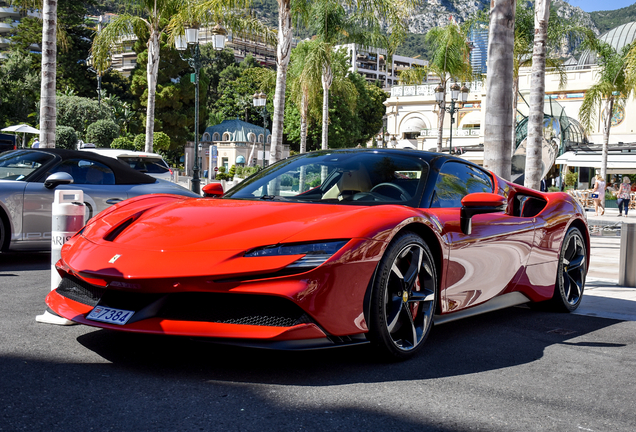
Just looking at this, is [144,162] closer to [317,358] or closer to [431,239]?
[431,239]

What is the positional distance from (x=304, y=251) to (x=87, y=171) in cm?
546

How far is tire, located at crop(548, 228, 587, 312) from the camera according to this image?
572 centimetres

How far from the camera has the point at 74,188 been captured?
771cm

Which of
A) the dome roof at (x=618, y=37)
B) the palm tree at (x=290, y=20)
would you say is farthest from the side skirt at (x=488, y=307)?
the dome roof at (x=618, y=37)

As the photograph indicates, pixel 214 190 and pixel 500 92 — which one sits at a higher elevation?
pixel 500 92

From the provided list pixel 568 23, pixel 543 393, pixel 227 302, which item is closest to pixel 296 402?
pixel 227 302

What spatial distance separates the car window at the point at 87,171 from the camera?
786cm

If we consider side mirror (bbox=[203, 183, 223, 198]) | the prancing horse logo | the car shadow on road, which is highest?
side mirror (bbox=[203, 183, 223, 198])

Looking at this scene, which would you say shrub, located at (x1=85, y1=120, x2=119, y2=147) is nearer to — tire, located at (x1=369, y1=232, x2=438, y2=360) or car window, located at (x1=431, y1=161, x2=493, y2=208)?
car window, located at (x1=431, y1=161, x2=493, y2=208)

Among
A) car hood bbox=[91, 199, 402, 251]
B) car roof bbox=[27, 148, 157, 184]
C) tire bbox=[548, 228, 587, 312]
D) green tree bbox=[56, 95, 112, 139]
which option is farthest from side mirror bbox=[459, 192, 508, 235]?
green tree bbox=[56, 95, 112, 139]

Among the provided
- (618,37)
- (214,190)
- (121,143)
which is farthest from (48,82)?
(618,37)

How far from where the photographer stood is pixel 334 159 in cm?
474

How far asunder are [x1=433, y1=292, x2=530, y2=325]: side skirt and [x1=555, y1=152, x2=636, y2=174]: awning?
3943 centimetres

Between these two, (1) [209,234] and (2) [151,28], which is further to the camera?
(2) [151,28]
